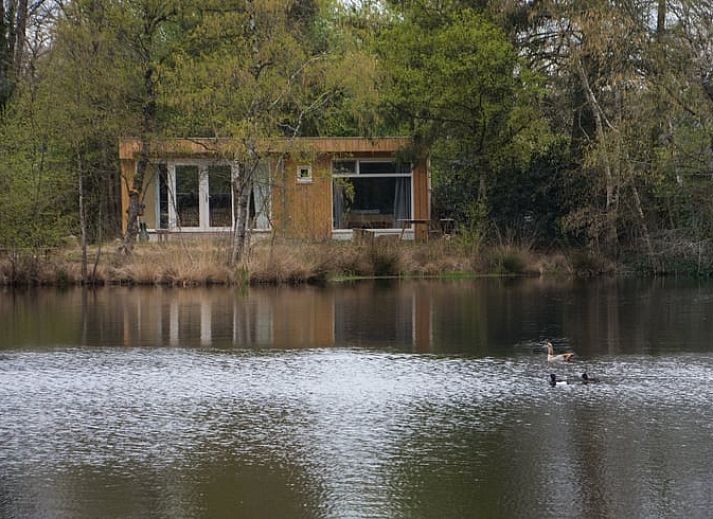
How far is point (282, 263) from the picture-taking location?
31.4 meters

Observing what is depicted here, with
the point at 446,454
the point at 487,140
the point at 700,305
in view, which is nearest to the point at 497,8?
the point at 487,140

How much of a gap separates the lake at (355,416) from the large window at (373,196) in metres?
19.2

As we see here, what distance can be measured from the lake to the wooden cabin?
17.9 metres

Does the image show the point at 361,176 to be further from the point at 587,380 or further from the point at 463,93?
the point at 587,380

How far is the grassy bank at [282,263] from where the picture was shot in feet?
102

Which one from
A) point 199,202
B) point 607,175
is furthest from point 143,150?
point 607,175

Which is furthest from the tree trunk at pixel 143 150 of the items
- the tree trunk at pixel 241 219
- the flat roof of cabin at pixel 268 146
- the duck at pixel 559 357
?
the duck at pixel 559 357

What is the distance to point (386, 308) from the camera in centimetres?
2417

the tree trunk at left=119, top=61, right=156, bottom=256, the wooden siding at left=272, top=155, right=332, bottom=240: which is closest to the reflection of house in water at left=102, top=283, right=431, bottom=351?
the tree trunk at left=119, top=61, right=156, bottom=256

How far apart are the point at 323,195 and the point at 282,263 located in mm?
10491

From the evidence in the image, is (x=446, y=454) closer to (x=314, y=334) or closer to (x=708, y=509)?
(x=708, y=509)

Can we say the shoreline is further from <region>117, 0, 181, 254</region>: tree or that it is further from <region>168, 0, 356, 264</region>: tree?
<region>117, 0, 181, 254</region>: tree

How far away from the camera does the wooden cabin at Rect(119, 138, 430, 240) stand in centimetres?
4025

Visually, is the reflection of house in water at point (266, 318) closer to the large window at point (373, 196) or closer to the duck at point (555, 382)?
the duck at point (555, 382)
